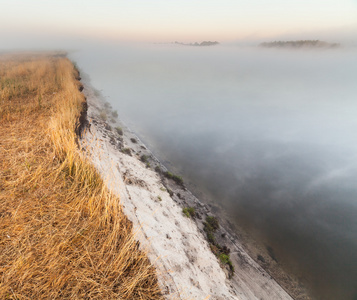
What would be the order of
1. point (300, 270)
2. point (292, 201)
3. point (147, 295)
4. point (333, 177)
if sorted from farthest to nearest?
point (333, 177) → point (292, 201) → point (300, 270) → point (147, 295)

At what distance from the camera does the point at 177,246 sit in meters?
5.05

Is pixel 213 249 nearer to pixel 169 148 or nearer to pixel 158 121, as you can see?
pixel 169 148

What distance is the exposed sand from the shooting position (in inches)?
144

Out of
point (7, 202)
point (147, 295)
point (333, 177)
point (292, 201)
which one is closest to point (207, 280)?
point (147, 295)

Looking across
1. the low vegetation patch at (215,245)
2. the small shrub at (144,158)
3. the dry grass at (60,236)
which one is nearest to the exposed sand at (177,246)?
the low vegetation patch at (215,245)

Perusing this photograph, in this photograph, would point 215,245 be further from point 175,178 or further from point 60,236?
point 60,236

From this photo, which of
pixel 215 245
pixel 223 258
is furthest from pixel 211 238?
pixel 223 258

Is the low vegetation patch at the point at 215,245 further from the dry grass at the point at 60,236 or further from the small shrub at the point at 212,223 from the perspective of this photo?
the dry grass at the point at 60,236

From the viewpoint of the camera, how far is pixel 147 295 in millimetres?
2254

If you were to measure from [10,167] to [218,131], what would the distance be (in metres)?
21.9

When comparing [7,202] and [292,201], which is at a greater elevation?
[7,202]

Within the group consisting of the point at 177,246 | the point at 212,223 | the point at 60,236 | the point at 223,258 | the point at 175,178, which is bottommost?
the point at 212,223

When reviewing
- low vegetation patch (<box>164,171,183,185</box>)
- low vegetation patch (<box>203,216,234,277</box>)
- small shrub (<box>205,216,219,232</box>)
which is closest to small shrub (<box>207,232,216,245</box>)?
low vegetation patch (<box>203,216,234,277</box>)

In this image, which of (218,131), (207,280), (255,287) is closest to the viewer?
(207,280)
